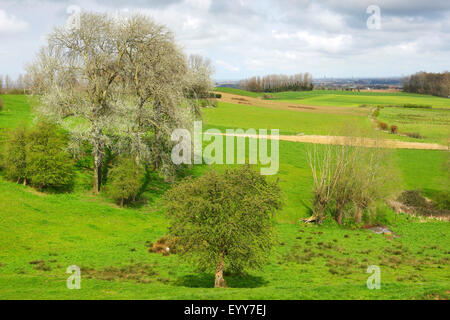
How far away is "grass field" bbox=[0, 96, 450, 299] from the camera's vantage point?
70.1ft

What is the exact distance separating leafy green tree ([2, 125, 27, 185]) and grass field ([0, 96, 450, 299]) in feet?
3.88

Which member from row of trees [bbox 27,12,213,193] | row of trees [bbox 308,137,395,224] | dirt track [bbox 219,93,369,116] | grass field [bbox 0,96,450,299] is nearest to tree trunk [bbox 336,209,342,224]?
row of trees [bbox 308,137,395,224]

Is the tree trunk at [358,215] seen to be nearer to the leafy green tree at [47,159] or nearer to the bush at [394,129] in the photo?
the leafy green tree at [47,159]

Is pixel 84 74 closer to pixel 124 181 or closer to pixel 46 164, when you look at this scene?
pixel 46 164

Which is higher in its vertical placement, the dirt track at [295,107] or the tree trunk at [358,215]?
the dirt track at [295,107]

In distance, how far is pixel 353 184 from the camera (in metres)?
47.5

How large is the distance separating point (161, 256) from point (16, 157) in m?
19.3

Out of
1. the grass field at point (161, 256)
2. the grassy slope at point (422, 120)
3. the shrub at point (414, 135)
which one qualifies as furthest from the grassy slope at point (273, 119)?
the grass field at point (161, 256)

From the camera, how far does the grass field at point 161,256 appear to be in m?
21.4

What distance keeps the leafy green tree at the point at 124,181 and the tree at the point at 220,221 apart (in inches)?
→ 665

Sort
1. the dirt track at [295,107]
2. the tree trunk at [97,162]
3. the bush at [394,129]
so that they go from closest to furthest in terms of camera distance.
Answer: the tree trunk at [97,162]
the bush at [394,129]
the dirt track at [295,107]

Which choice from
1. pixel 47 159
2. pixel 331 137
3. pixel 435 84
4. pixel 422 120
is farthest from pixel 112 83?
pixel 435 84

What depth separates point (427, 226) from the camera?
47719 mm
